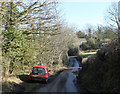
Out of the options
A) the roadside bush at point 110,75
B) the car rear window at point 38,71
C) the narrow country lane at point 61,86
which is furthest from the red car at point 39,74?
the roadside bush at point 110,75

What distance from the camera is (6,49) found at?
1082cm

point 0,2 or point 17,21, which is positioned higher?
point 0,2

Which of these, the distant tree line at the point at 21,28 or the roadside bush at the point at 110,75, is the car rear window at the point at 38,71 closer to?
the distant tree line at the point at 21,28

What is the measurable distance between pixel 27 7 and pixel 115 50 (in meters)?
9.26

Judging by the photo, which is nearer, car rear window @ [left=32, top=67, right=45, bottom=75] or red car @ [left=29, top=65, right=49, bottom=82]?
red car @ [left=29, top=65, right=49, bottom=82]

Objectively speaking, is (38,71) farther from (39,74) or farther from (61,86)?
(61,86)

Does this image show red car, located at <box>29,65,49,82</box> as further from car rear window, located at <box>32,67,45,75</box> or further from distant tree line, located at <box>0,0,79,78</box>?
distant tree line, located at <box>0,0,79,78</box>

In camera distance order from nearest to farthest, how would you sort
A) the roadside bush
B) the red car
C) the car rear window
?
the roadside bush
the red car
the car rear window

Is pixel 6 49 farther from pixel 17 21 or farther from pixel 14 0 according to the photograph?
pixel 14 0

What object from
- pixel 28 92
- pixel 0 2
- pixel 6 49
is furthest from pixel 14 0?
pixel 28 92

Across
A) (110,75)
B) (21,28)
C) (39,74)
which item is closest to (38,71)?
(39,74)

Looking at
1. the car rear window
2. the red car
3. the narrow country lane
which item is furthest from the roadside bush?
the car rear window

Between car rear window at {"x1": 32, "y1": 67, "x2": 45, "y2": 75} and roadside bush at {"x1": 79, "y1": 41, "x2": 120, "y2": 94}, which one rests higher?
roadside bush at {"x1": 79, "y1": 41, "x2": 120, "y2": 94}

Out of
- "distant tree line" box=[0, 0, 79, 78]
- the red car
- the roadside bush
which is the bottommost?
the red car
